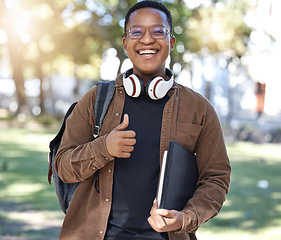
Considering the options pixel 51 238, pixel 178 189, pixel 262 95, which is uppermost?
pixel 178 189

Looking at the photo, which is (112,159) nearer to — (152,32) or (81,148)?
(81,148)

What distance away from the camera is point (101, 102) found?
2109 millimetres

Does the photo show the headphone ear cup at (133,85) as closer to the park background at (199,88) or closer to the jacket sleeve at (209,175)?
the jacket sleeve at (209,175)

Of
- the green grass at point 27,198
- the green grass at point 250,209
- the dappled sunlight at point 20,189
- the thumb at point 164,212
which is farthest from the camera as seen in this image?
the dappled sunlight at point 20,189

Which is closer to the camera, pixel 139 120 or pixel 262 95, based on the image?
pixel 139 120

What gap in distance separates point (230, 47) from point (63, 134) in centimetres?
2392

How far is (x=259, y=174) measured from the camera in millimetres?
11648

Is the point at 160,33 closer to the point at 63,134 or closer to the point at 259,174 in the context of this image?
the point at 63,134

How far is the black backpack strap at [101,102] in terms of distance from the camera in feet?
6.86

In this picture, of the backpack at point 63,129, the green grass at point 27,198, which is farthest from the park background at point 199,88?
the backpack at point 63,129

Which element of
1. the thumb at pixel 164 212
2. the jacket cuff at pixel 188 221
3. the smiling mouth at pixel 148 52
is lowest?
the jacket cuff at pixel 188 221

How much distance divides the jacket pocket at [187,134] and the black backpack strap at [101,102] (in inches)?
15.5

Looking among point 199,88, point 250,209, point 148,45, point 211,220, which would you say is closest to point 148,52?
point 148,45

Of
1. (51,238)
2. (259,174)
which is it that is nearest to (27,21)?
(259,174)
